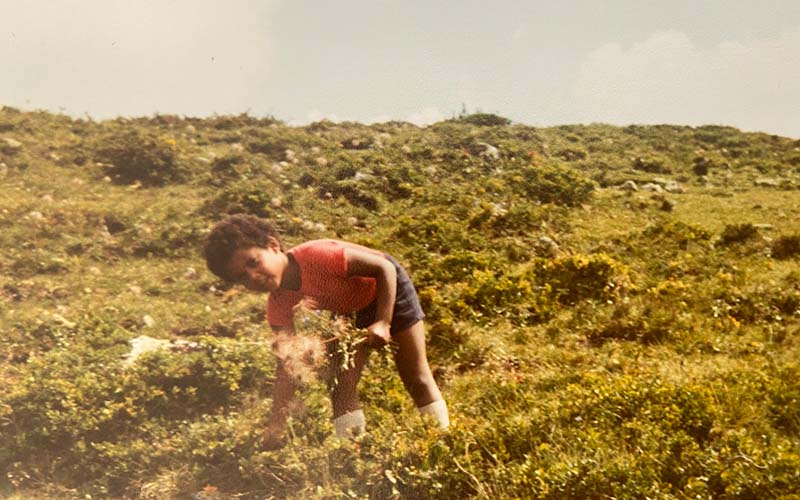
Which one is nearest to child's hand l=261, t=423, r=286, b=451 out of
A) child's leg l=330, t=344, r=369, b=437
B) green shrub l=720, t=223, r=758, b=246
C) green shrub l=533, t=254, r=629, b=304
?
child's leg l=330, t=344, r=369, b=437

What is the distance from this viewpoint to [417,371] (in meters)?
4.62

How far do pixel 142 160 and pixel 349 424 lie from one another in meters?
8.79

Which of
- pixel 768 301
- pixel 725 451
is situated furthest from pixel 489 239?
pixel 725 451

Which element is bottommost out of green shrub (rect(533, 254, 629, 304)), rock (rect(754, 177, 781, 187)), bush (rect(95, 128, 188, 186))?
green shrub (rect(533, 254, 629, 304))

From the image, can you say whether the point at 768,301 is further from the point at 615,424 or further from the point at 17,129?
the point at 17,129

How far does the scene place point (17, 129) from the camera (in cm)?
1264

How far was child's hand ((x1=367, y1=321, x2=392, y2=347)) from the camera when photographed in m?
4.18

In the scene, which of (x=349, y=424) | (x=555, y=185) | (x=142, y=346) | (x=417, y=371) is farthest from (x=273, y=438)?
(x=555, y=185)

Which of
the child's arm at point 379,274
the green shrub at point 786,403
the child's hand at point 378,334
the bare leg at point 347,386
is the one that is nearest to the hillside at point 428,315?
the green shrub at point 786,403

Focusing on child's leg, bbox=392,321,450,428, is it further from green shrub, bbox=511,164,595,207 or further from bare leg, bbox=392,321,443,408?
green shrub, bbox=511,164,595,207

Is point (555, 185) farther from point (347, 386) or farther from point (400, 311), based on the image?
point (347, 386)

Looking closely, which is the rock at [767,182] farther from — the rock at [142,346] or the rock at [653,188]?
the rock at [142,346]

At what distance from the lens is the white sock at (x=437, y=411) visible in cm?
447

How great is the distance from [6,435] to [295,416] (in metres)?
2.45
